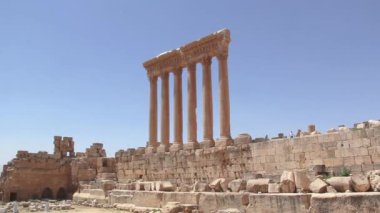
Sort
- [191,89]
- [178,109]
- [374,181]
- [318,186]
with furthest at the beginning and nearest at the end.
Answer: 1. [178,109]
2. [191,89]
3. [318,186]
4. [374,181]

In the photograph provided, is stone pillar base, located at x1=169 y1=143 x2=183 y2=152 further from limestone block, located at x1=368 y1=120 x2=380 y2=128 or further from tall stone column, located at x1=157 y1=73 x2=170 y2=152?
limestone block, located at x1=368 y1=120 x2=380 y2=128

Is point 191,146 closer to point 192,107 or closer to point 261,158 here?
point 192,107

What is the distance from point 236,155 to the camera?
22328mm

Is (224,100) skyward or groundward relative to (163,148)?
skyward

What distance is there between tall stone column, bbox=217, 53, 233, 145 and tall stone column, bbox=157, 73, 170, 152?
620 cm

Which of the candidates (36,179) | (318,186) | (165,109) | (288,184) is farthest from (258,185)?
(36,179)

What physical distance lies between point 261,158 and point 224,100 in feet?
21.1

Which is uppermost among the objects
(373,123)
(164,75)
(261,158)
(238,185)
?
(164,75)

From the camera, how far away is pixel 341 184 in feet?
35.0

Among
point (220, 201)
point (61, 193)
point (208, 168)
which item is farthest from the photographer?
point (61, 193)

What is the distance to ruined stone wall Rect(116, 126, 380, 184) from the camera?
51.0ft

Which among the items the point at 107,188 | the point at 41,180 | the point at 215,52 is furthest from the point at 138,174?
the point at 41,180

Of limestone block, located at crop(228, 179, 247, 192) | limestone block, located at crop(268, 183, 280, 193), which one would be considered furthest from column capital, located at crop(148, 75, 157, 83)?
limestone block, located at crop(268, 183, 280, 193)

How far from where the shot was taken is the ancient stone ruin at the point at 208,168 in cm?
1151
